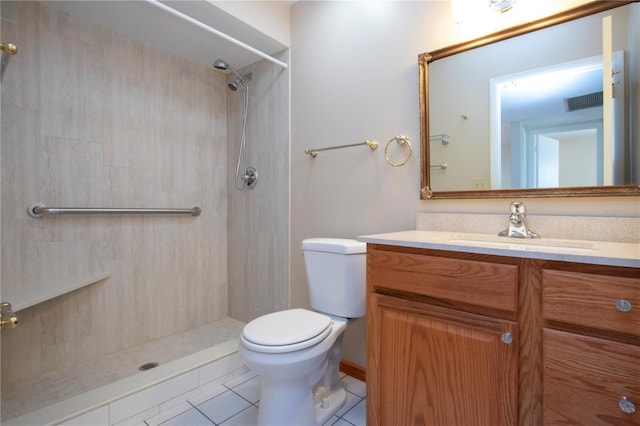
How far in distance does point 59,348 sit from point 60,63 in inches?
64.0

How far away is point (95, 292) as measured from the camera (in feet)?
6.22

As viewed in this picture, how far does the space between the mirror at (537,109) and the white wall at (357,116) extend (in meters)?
0.08

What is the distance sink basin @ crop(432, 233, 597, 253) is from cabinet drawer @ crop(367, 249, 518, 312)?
8 cm

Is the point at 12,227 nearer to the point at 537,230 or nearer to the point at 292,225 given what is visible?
the point at 292,225

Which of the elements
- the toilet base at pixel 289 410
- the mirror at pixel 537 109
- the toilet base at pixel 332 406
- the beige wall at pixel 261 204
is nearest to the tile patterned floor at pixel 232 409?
the toilet base at pixel 332 406

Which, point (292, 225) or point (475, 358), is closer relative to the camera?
point (475, 358)

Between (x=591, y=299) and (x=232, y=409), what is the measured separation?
60.2 inches

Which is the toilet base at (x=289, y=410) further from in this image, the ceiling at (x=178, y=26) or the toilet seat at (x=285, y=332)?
the ceiling at (x=178, y=26)

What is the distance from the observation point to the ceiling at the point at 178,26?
1694mm

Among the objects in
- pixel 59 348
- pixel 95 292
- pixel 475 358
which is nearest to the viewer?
pixel 475 358

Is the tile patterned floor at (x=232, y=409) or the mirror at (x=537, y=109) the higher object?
the mirror at (x=537, y=109)

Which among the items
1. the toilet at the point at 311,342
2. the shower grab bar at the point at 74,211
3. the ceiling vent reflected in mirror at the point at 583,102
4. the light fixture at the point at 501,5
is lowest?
the toilet at the point at 311,342

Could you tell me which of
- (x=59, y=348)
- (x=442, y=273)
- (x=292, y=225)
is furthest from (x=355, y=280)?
(x=59, y=348)

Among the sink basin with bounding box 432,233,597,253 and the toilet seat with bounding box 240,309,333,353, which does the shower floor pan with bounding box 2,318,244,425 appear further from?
the sink basin with bounding box 432,233,597,253
